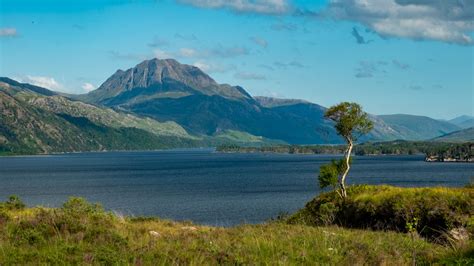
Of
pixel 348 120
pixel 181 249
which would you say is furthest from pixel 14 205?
pixel 181 249

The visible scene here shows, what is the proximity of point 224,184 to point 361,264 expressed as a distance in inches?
6903

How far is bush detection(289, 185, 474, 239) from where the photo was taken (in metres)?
32.3

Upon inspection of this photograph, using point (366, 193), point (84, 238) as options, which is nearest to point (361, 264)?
point (84, 238)

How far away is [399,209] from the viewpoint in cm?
3566

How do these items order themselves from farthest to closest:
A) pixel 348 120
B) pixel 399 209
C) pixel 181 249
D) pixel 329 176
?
1. pixel 348 120
2. pixel 329 176
3. pixel 399 209
4. pixel 181 249

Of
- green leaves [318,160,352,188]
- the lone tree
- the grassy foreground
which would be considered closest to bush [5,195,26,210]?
green leaves [318,160,352,188]

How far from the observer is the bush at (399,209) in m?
32.3

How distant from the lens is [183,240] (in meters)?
16.8

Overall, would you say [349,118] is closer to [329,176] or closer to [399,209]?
[329,176]

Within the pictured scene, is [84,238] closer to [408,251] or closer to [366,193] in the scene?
[408,251]

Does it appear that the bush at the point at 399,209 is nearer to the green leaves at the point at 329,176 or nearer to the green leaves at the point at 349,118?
the green leaves at the point at 329,176

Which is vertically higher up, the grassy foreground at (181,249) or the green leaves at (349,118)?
the green leaves at (349,118)

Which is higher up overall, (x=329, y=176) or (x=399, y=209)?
(x=329, y=176)

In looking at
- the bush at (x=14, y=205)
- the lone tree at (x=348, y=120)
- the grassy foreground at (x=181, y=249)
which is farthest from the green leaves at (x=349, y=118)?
the grassy foreground at (x=181, y=249)
